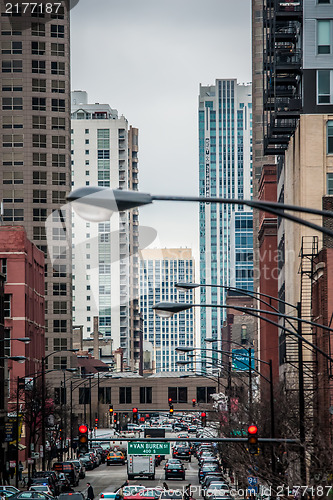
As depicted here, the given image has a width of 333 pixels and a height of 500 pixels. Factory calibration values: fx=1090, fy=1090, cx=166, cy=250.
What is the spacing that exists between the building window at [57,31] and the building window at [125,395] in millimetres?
62999

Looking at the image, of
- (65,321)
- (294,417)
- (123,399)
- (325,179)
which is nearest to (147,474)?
(325,179)

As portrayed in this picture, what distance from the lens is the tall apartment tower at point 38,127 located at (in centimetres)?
15875

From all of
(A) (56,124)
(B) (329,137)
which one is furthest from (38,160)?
(B) (329,137)

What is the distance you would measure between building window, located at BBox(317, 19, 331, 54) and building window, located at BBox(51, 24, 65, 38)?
88.7 metres

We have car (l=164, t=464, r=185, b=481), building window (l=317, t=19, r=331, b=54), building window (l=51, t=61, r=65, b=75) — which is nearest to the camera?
building window (l=317, t=19, r=331, b=54)

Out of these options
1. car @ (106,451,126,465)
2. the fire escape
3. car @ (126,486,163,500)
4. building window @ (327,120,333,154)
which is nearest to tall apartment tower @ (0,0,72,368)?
car @ (106,451,126,465)

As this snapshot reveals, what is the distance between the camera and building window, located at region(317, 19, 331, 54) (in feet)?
253

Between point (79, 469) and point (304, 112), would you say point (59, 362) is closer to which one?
point (79, 469)

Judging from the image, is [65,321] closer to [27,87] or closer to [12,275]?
[27,87]

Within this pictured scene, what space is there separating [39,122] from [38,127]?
767mm

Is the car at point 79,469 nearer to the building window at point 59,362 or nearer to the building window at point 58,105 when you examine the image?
the building window at point 59,362

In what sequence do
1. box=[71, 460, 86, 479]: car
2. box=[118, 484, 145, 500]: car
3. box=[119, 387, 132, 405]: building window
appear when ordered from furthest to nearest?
box=[119, 387, 132, 405]: building window, box=[71, 460, 86, 479]: car, box=[118, 484, 145, 500]: car

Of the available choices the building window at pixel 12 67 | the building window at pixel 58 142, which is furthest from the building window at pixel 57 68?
the building window at pixel 58 142

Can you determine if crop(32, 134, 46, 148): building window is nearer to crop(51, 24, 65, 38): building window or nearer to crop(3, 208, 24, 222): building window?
crop(3, 208, 24, 222): building window
